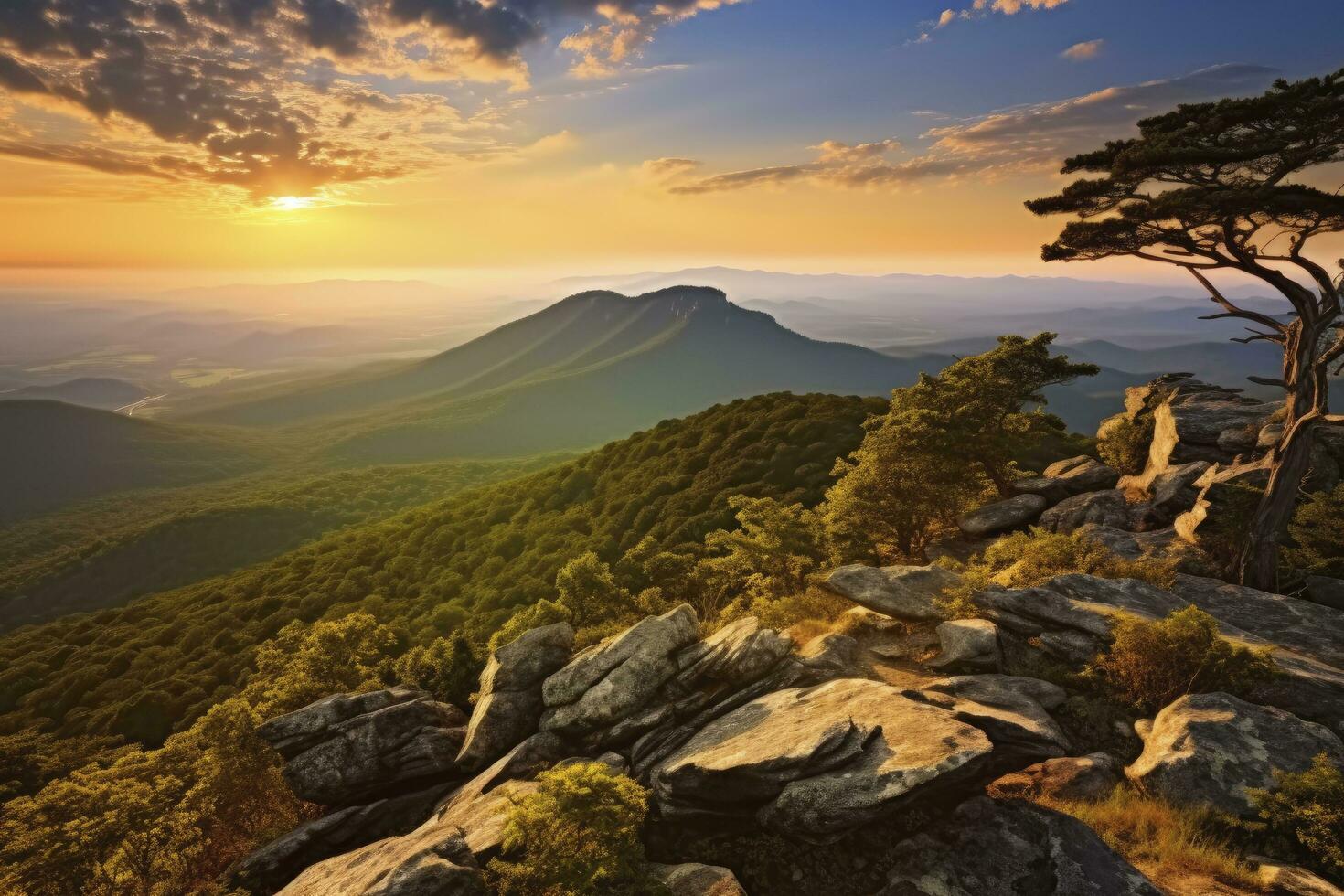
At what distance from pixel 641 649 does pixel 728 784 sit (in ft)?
17.6

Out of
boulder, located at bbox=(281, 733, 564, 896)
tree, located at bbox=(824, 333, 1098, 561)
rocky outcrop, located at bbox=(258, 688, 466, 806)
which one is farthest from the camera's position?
tree, located at bbox=(824, 333, 1098, 561)

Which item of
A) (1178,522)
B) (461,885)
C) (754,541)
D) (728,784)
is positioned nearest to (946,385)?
(1178,522)

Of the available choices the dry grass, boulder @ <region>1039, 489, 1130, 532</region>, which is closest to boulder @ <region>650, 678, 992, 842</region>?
the dry grass

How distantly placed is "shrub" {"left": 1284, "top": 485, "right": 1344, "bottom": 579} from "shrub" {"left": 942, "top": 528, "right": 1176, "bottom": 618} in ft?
13.2

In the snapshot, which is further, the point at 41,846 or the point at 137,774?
the point at 137,774

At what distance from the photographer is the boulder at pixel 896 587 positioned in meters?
17.3

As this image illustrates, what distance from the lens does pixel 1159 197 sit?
17.5 m

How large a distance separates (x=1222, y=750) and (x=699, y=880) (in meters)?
10.9

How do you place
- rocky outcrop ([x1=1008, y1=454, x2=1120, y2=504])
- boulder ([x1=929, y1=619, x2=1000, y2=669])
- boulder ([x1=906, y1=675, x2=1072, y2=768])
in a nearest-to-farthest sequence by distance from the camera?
boulder ([x1=906, y1=675, x2=1072, y2=768]) < boulder ([x1=929, y1=619, x2=1000, y2=669]) < rocky outcrop ([x1=1008, y1=454, x2=1120, y2=504])

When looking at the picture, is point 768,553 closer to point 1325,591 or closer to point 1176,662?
point 1176,662

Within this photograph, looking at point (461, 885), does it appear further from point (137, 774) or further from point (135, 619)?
point (135, 619)

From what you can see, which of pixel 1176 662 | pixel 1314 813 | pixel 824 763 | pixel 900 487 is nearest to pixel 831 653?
pixel 824 763

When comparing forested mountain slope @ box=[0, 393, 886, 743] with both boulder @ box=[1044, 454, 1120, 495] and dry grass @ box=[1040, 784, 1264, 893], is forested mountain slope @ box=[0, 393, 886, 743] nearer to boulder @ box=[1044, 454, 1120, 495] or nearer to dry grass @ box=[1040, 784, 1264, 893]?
boulder @ box=[1044, 454, 1120, 495]

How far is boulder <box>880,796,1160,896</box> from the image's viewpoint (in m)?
9.46
